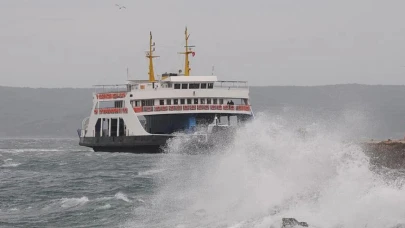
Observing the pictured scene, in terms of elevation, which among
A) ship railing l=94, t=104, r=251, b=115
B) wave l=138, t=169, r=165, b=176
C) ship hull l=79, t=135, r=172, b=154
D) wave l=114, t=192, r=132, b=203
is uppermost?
ship railing l=94, t=104, r=251, b=115

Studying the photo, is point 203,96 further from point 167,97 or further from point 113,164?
point 113,164

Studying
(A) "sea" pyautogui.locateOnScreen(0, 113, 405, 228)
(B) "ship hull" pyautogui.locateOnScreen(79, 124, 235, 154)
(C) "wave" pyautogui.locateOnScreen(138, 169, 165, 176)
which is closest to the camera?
(A) "sea" pyautogui.locateOnScreen(0, 113, 405, 228)

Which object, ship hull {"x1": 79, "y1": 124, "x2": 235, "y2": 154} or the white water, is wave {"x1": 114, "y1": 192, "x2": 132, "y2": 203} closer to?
the white water

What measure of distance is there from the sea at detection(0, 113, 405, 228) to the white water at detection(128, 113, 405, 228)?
35mm

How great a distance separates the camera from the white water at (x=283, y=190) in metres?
25.8

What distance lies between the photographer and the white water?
25.8 meters

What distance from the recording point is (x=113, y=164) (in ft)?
190

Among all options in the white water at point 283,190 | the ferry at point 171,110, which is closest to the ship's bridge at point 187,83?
the ferry at point 171,110

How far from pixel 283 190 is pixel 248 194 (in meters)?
1.51

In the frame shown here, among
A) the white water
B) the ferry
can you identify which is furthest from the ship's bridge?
the white water

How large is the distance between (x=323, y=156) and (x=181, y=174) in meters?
13.9

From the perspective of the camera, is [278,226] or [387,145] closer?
[278,226]

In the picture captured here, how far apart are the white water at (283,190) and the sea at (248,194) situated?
0.11 feet

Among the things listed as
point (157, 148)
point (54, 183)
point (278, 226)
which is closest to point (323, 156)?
point (278, 226)
